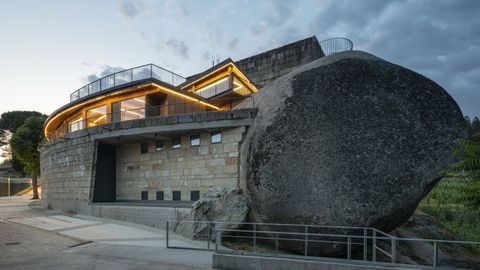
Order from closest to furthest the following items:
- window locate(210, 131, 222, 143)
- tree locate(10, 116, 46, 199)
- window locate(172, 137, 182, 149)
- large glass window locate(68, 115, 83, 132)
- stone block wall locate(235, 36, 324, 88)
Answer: window locate(210, 131, 222, 143) < window locate(172, 137, 182, 149) < large glass window locate(68, 115, 83, 132) < stone block wall locate(235, 36, 324, 88) < tree locate(10, 116, 46, 199)

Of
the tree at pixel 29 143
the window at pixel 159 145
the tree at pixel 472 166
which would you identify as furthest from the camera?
the tree at pixel 29 143

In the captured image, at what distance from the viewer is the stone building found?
1589cm

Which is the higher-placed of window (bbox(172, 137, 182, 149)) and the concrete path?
window (bbox(172, 137, 182, 149))

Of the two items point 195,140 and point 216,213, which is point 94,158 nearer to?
point 195,140

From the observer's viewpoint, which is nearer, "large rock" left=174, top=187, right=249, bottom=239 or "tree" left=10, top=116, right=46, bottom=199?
"large rock" left=174, top=187, right=249, bottom=239

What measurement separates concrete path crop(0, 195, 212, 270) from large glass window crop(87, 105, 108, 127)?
774 centimetres

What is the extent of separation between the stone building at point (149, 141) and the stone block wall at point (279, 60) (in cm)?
8

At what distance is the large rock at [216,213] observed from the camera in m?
11.8

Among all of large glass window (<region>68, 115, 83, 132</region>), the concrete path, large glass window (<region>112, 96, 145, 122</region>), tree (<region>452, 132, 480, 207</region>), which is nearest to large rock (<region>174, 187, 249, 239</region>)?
the concrete path

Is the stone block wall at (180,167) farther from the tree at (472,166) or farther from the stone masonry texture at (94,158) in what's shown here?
the tree at (472,166)

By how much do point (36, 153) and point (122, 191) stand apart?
19.8m

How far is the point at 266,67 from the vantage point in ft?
88.0

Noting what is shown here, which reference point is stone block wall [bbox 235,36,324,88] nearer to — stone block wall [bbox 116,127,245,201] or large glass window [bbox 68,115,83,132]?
stone block wall [bbox 116,127,245,201]

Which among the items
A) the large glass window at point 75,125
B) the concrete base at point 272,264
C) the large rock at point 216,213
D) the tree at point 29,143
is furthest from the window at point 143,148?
the tree at point 29,143
